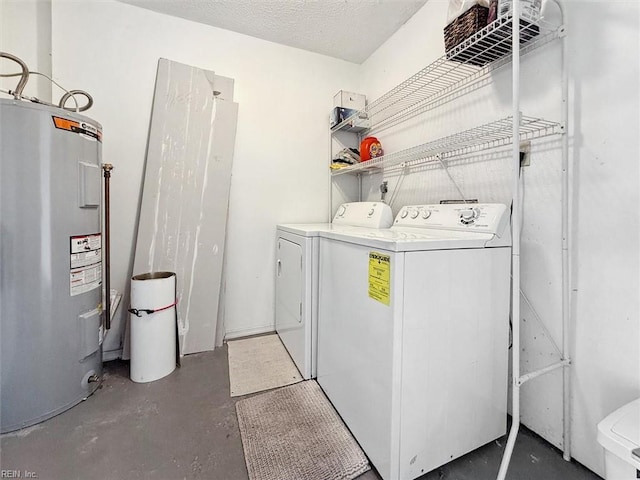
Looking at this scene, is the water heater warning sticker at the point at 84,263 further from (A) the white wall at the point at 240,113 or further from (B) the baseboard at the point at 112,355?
(B) the baseboard at the point at 112,355

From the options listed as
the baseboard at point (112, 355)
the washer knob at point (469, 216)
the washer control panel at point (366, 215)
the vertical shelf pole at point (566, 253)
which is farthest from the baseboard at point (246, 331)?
the vertical shelf pole at point (566, 253)

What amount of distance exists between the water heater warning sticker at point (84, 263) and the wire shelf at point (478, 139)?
1918 millimetres

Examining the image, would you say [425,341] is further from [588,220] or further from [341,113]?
[341,113]

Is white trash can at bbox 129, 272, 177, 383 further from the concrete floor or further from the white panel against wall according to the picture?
the white panel against wall

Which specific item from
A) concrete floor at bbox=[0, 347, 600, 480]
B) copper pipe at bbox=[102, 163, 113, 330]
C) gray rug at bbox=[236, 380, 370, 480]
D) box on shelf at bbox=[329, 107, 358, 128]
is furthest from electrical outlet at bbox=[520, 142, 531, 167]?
copper pipe at bbox=[102, 163, 113, 330]

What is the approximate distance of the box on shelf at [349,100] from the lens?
2533 millimetres

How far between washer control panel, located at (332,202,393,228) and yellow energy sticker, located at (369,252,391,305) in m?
0.77

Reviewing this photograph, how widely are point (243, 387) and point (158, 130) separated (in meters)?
1.89

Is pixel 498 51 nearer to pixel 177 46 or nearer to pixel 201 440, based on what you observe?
pixel 177 46

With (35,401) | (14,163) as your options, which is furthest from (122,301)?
(14,163)

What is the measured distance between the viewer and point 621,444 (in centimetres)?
80

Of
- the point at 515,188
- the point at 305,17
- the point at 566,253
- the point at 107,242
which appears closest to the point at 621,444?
the point at 566,253

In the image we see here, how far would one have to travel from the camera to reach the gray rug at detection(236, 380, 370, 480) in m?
1.14

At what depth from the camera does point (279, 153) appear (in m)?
2.52
